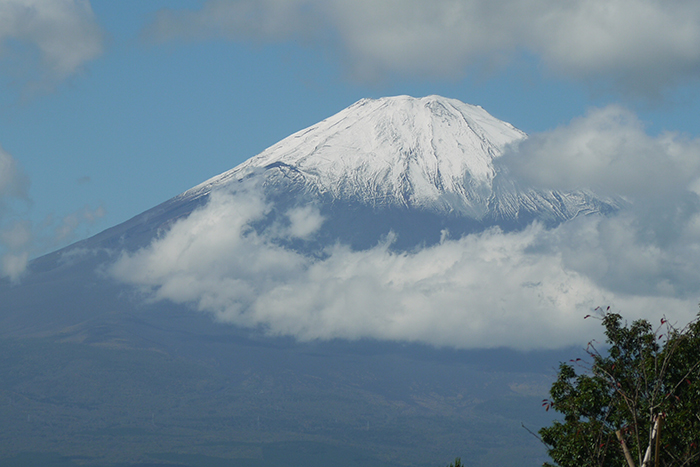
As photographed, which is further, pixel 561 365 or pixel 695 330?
pixel 561 365

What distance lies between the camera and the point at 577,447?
21281mm

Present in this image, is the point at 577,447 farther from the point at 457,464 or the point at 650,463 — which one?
the point at 650,463

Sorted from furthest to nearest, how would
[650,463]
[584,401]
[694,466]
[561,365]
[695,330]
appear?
[561,365], [584,401], [695,330], [694,466], [650,463]

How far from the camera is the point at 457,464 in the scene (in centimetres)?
1986

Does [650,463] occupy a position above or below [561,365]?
below

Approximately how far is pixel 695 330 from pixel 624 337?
2.13 m

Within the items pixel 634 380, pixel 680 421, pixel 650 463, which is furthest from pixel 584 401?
pixel 650 463

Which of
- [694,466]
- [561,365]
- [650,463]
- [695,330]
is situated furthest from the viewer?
[561,365]

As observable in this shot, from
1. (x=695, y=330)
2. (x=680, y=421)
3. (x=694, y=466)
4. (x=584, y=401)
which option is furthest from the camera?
(x=584, y=401)

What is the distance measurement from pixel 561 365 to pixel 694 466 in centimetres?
677

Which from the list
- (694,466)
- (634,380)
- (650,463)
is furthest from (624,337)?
(650,463)

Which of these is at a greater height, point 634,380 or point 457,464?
point 634,380

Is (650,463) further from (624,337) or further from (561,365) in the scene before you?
(561,365)

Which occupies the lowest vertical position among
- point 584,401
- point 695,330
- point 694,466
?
point 694,466
